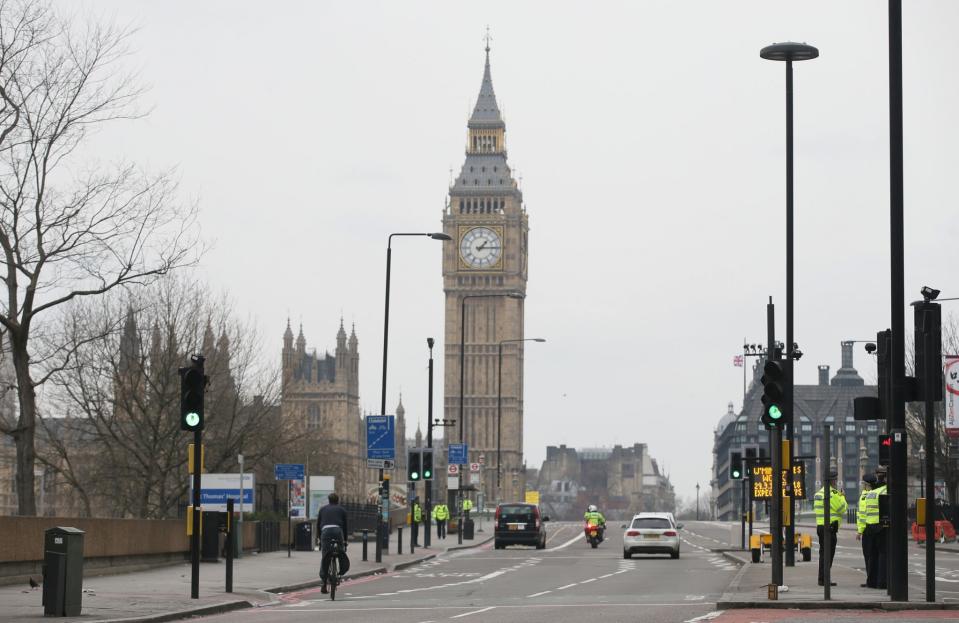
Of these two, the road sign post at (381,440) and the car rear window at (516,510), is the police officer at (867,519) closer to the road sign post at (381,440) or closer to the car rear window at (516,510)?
the road sign post at (381,440)

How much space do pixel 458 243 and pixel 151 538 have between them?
5827 inches

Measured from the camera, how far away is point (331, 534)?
27344 mm

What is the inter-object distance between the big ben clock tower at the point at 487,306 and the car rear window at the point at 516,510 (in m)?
123

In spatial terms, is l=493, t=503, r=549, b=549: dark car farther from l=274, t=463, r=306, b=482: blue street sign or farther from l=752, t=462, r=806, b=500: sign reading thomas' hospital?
l=274, t=463, r=306, b=482: blue street sign

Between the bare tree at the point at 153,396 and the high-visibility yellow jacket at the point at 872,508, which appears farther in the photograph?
the bare tree at the point at 153,396

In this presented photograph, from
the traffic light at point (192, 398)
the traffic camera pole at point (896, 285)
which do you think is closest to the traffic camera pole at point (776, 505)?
the traffic camera pole at point (896, 285)

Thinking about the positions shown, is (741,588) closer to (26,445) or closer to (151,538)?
(151,538)

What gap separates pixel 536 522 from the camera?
57719 millimetres

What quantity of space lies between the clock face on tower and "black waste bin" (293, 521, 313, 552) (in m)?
135

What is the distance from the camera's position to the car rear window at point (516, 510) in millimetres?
57688

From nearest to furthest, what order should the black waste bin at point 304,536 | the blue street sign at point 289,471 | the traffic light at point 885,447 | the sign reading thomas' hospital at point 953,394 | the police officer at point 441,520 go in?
the traffic light at point 885,447 < the blue street sign at point 289,471 < the black waste bin at point 304,536 < the sign reading thomas' hospital at point 953,394 < the police officer at point 441,520

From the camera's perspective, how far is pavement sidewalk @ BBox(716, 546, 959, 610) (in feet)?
70.7

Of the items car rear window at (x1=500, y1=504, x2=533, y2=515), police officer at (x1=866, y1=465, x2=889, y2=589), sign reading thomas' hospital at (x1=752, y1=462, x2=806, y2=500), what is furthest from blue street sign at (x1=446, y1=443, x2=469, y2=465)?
police officer at (x1=866, y1=465, x2=889, y2=589)

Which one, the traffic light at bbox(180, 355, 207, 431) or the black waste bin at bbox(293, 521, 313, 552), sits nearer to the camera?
the traffic light at bbox(180, 355, 207, 431)
